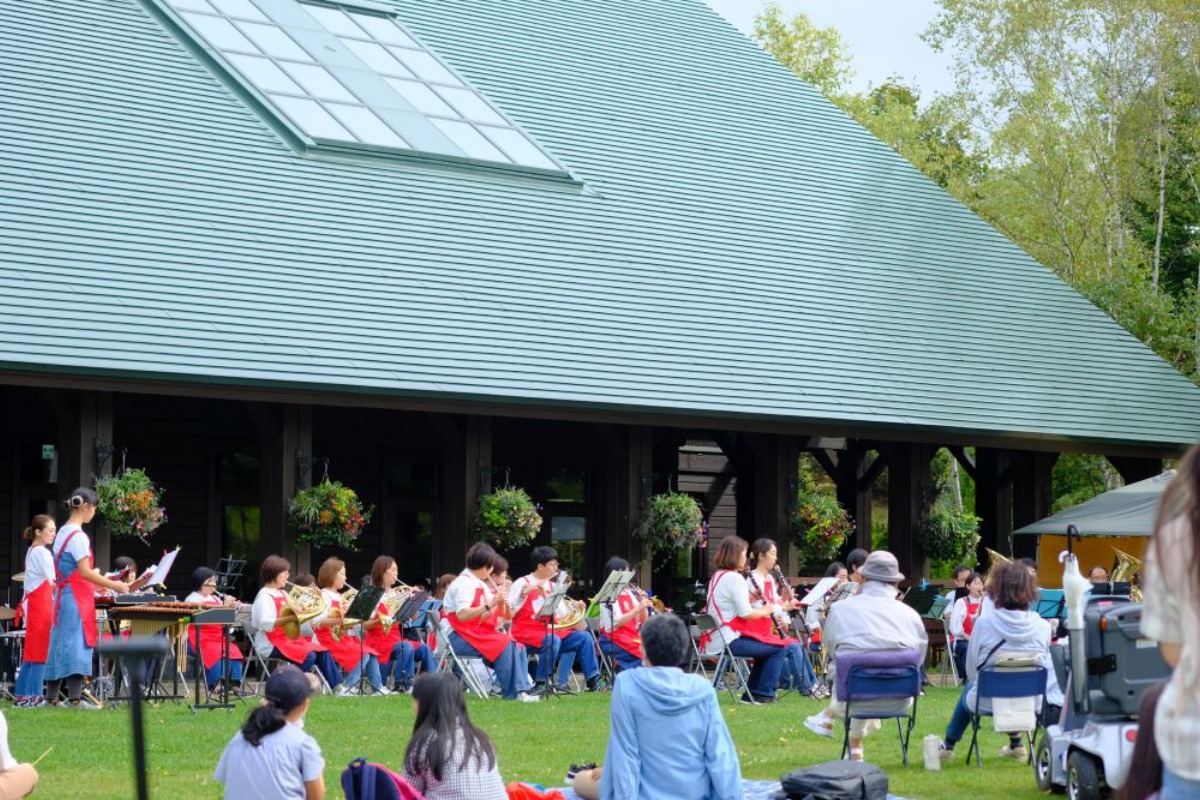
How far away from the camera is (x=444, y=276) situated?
20.1 metres

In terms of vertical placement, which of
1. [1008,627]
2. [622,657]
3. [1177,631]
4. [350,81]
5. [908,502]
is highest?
[350,81]

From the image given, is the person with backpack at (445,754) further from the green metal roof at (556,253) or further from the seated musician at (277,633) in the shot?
the green metal roof at (556,253)

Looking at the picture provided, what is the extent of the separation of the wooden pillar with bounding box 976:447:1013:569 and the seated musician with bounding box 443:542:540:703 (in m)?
10.4

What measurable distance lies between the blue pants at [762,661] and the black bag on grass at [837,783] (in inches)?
236

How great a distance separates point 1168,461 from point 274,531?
13952 mm

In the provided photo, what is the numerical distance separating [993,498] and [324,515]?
10.9 metres

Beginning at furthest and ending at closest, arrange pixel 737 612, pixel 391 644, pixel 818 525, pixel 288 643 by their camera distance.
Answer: pixel 818 525 → pixel 391 644 → pixel 737 612 → pixel 288 643

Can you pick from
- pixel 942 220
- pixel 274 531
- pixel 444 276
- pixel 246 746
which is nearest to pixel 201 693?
pixel 274 531

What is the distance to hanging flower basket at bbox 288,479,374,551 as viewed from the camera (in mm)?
17844

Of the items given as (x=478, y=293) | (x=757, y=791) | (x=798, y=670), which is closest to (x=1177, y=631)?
(x=757, y=791)

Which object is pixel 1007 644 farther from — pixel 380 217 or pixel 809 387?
pixel 380 217

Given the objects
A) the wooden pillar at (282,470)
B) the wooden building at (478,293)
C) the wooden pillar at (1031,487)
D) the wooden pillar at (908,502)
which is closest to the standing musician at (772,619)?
the wooden building at (478,293)

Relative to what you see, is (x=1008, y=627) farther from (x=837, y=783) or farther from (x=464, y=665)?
(x=464, y=665)

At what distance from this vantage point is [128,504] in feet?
54.5
